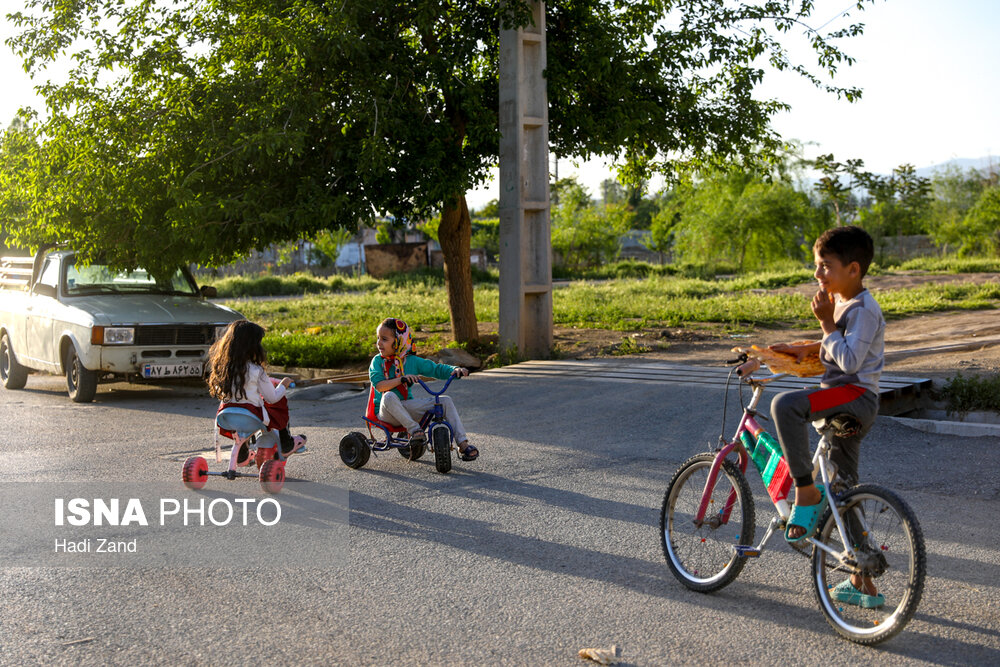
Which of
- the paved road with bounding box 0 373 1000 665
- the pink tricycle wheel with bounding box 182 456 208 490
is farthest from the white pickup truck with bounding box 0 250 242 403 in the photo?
the pink tricycle wheel with bounding box 182 456 208 490

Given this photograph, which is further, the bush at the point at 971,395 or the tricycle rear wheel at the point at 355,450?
the bush at the point at 971,395

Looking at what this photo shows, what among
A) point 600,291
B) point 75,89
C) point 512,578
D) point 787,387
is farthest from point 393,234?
point 512,578

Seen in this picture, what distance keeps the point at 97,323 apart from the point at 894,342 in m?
10.9

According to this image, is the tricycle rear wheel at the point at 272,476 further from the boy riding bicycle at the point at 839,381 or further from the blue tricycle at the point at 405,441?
the boy riding bicycle at the point at 839,381

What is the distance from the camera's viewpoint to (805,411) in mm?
4180

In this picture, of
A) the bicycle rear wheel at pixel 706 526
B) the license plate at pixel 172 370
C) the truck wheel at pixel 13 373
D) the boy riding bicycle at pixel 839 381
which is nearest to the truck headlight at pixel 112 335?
the license plate at pixel 172 370

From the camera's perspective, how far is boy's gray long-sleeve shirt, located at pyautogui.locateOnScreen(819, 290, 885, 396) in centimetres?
416

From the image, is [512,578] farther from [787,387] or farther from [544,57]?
[544,57]

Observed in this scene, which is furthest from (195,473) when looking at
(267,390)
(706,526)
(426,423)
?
(706,526)

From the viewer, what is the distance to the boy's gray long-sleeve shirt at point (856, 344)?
13.6 ft

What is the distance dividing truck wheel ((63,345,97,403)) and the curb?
9.13 meters

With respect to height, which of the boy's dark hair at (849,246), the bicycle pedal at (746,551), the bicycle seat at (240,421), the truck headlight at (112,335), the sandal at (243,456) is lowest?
the bicycle pedal at (746,551)

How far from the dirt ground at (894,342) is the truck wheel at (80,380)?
20.6ft

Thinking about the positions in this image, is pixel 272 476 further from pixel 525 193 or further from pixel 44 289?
pixel 44 289
